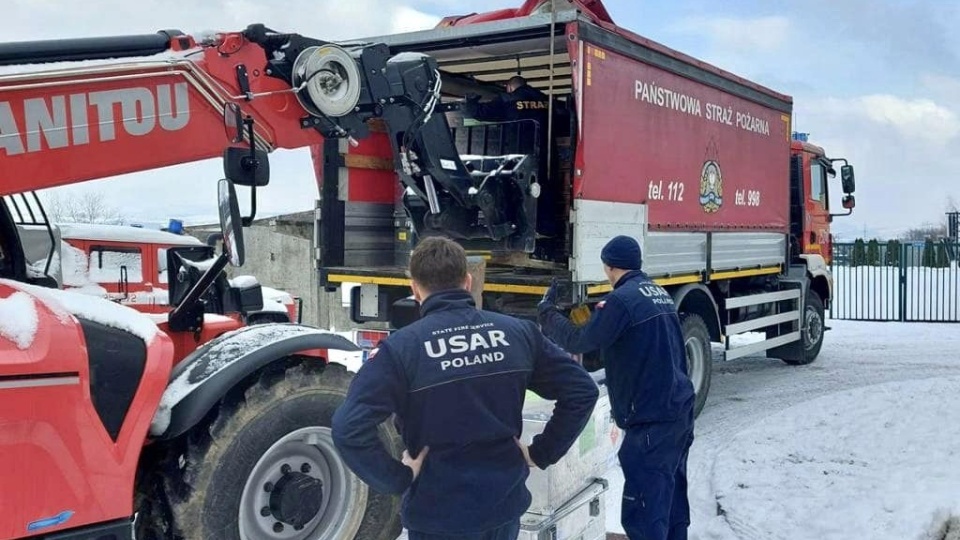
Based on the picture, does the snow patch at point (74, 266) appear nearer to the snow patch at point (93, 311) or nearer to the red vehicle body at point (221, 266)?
the red vehicle body at point (221, 266)

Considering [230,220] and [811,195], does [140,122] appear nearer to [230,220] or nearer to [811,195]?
[230,220]

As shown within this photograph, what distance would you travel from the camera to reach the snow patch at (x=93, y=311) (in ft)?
9.40

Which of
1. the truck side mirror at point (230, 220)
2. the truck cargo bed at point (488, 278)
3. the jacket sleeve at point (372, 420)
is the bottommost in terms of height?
the jacket sleeve at point (372, 420)

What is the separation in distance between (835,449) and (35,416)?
19.6 ft

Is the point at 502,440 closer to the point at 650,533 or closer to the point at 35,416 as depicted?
the point at 35,416

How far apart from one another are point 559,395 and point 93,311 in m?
1.66

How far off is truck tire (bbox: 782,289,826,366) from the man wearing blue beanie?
715 centimetres

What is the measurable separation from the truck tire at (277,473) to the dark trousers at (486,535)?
0.89 m

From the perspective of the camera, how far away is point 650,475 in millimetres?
4223

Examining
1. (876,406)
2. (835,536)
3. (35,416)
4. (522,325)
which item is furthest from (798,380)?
(35,416)

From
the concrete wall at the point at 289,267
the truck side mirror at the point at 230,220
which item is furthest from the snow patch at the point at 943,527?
the concrete wall at the point at 289,267

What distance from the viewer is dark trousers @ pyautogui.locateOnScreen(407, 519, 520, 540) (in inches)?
104

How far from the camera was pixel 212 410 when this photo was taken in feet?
10.9

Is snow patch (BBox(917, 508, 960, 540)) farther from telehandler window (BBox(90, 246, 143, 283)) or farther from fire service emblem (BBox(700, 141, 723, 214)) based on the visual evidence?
telehandler window (BBox(90, 246, 143, 283))
